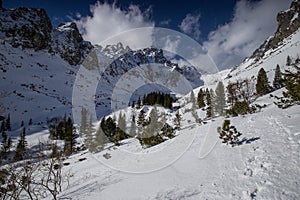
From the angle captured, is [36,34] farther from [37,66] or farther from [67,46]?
[37,66]

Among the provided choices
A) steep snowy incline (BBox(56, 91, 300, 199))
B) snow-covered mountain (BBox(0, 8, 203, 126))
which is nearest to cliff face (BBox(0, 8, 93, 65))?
snow-covered mountain (BBox(0, 8, 203, 126))

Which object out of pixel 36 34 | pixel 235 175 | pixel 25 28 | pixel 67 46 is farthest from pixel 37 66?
pixel 235 175

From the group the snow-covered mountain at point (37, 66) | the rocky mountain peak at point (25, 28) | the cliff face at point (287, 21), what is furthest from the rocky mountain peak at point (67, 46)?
the cliff face at point (287, 21)

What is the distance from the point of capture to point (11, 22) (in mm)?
151625

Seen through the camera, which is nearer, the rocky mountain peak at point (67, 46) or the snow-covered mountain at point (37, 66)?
the snow-covered mountain at point (37, 66)

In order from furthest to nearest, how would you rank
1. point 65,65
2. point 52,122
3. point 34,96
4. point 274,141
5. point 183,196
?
point 65,65 < point 34,96 < point 52,122 < point 274,141 < point 183,196

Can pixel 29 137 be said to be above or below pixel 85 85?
below

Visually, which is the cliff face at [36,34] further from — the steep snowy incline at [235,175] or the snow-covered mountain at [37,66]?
the steep snowy incline at [235,175]

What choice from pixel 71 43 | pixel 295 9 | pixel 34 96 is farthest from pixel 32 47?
pixel 295 9

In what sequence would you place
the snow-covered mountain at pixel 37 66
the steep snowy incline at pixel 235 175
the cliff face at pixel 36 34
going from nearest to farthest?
the steep snowy incline at pixel 235 175 → the snow-covered mountain at pixel 37 66 → the cliff face at pixel 36 34

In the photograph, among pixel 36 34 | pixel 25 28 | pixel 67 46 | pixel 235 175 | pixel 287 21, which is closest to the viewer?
pixel 235 175

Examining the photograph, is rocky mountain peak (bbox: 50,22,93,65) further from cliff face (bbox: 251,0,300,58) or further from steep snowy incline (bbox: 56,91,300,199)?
cliff face (bbox: 251,0,300,58)

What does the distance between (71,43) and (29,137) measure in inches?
6349

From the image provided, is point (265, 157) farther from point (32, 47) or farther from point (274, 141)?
point (32, 47)
